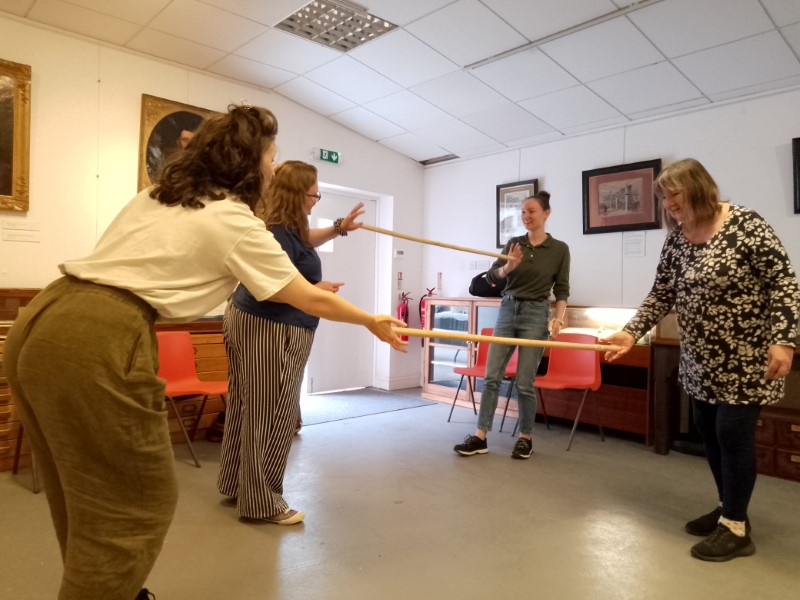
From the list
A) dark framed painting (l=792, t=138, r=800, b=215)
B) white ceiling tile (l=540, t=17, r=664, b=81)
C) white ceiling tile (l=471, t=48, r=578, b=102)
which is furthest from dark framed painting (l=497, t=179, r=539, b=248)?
dark framed painting (l=792, t=138, r=800, b=215)

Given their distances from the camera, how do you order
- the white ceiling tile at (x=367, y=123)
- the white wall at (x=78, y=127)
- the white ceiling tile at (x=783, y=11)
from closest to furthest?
the white ceiling tile at (x=783, y=11) < the white wall at (x=78, y=127) < the white ceiling tile at (x=367, y=123)

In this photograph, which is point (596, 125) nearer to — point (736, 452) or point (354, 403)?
point (354, 403)

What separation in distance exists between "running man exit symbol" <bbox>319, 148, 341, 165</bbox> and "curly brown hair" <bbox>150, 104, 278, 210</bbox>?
4.00m

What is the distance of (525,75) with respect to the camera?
4215 millimetres

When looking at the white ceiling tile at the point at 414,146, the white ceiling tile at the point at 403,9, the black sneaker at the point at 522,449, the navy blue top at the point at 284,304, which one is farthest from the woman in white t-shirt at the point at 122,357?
the white ceiling tile at the point at 414,146

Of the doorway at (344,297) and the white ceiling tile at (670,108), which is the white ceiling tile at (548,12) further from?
the doorway at (344,297)

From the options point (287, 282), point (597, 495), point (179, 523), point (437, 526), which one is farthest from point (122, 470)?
point (597, 495)

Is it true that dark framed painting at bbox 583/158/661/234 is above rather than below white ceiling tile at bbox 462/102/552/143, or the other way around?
below

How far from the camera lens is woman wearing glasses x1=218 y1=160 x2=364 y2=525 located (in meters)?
2.33

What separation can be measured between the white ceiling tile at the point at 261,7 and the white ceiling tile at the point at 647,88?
7.19 ft

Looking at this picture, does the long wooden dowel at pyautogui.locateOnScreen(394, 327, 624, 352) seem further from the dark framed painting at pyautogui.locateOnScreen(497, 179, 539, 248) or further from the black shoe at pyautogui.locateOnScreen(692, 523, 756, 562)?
the dark framed painting at pyautogui.locateOnScreen(497, 179, 539, 248)

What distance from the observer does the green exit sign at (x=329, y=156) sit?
211 inches

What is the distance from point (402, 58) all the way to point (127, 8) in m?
1.85

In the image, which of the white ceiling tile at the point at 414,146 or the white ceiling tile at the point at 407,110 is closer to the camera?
the white ceiling tile at the point at 407,110
